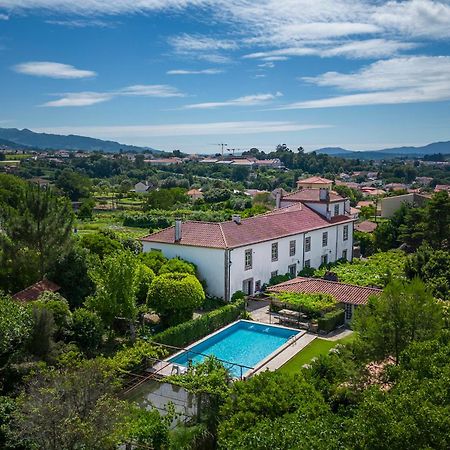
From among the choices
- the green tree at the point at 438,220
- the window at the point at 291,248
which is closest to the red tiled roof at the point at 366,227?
the green tree at the point at 438,220

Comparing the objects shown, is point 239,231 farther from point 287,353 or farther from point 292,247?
point 287,353

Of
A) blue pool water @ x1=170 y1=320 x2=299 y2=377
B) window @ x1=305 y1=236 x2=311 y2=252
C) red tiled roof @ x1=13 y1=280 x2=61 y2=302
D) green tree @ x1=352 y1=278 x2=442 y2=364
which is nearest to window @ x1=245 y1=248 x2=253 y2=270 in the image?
blue pool water @ x1=170 y1=320 x2=299 y2=377

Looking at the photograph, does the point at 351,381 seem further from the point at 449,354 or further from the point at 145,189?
the point at 145,189

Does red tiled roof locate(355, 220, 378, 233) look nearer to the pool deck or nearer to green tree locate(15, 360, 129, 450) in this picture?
the pool deck

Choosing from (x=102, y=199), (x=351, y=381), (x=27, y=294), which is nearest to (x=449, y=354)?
(x=351, y=381)

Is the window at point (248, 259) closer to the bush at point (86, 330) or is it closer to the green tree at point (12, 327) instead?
the bush at point (86, 330)

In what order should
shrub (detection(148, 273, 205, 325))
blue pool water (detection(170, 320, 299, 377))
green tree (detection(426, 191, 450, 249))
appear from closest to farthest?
blue pool water (detection(170, 320, 299, 377)), shrub (detection(148, 273, 205, 325)), green tree (detection(426, 191, 450, 249))

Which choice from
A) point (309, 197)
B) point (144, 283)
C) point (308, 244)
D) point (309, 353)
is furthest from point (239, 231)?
point (309, 197)
